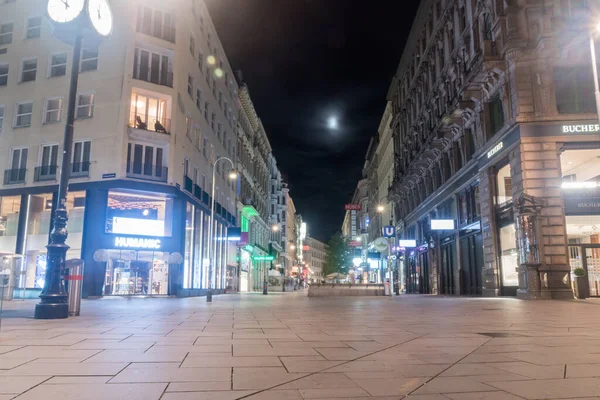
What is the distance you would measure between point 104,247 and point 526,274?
83.2ft

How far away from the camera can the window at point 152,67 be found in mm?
34875

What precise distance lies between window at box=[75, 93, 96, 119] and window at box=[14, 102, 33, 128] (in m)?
4.81

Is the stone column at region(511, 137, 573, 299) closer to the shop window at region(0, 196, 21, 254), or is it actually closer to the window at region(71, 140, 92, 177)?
the window at region(71, 140, 92, 177)

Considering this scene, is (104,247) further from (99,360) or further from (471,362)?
(471,362)

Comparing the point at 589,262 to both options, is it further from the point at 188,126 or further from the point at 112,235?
the point at 188,126

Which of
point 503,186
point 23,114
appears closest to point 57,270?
point 503,186

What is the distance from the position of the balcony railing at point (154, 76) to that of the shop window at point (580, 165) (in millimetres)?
26145

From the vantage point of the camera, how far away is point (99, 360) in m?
6.04

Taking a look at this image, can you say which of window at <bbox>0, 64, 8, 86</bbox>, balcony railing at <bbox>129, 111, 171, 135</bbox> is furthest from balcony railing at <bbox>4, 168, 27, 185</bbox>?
balcony railing at <bbox>129, 111, 171, 135</bbox>

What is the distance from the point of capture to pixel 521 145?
2316cm

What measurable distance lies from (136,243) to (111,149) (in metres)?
6.58

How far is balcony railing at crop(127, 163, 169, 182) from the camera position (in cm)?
3347

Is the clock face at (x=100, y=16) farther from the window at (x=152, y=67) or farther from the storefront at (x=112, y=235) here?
the window at (x=152, y=67)

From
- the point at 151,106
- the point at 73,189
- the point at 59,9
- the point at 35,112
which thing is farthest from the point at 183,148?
the point at 59,9
